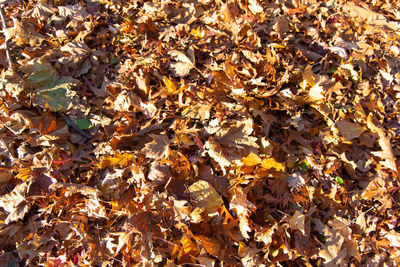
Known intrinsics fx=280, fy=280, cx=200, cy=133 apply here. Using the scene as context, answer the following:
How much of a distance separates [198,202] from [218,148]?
1.37ft

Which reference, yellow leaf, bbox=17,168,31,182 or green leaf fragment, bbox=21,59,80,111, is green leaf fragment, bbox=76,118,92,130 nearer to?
green leaf fragment, bbox=21,59,80,111

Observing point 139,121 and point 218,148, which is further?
point 139,121

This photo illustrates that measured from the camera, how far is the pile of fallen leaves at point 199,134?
1.95m

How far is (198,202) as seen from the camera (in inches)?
75.9

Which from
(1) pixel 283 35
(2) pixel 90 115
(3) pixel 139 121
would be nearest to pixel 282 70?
(1) pixel 283 35

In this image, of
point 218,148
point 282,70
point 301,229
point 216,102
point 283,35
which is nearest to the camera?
point 301,229

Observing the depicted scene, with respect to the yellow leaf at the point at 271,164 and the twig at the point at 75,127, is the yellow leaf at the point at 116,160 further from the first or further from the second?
the yellow leaf at the point at 271,164

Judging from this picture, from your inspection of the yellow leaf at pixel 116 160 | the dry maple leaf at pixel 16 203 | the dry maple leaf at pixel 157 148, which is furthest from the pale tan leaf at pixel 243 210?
the dry maple leaf at pixel 16 203

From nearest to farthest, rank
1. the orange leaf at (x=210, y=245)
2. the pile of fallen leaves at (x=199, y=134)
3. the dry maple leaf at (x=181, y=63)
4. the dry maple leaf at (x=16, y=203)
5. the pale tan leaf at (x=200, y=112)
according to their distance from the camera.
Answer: the orange leaf at (x=210, y=245), the pile of fallen leaves at (x=199, y=134), the dry maple leaf at (x=16, y=203), the pale tan leaf at (x=200, y=112), the dry maple leaf at (x=181, y=63)

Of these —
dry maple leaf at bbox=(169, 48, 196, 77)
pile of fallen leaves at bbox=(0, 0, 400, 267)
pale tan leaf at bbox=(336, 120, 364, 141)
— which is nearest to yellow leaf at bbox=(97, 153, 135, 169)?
pile of fallen leaves at bbox=(0, 0, 400, 267)

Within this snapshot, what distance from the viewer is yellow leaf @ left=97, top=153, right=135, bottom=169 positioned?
210cm

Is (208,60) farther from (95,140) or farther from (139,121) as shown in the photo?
(95,140)

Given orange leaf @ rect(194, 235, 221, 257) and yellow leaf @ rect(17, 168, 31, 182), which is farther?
yellow leaf @ rect(17, 168, 31, 182)

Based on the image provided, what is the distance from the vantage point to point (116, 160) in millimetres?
2121
